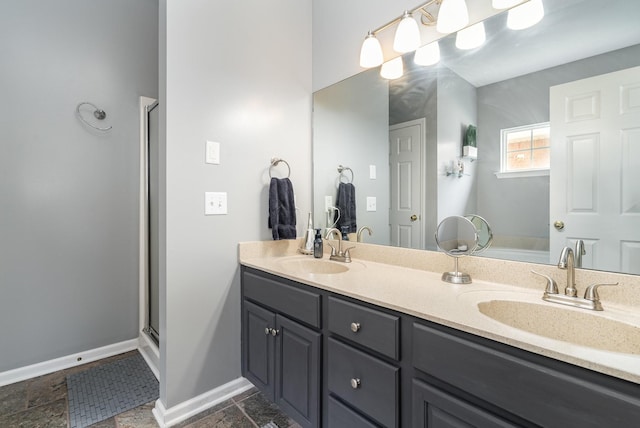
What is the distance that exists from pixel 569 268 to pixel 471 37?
3.46 feet

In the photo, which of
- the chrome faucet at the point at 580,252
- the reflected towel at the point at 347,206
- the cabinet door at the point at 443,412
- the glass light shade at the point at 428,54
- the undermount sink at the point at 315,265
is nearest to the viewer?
the cabinet door at the point at 443,412

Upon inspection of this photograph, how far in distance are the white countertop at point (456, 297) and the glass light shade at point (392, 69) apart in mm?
989

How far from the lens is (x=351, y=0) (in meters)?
1.81

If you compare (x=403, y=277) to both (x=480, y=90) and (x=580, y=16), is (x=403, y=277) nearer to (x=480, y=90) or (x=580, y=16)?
(x=480, y=90)

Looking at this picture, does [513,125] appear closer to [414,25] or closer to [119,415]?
[414,25]

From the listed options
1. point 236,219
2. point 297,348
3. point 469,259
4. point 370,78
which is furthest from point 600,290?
point 236,219

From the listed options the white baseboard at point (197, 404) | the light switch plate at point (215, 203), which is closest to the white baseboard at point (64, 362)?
→ the white baseboard at point (197, 404)

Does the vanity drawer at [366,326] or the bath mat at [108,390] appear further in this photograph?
the bath mat at [108,390]

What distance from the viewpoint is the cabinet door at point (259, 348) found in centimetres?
150

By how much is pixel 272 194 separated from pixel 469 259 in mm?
1126

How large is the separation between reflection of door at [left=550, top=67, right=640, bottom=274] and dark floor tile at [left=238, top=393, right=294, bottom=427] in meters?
1.50

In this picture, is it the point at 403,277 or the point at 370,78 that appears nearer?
the point at 403,277

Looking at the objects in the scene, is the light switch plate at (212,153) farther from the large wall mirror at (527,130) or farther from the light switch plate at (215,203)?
the large wall mirror at (527,130)

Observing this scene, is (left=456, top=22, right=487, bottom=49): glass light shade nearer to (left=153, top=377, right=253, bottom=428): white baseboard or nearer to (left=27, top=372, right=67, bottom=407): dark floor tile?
(left=153, top=377, right=253, bottom=428): white baseboard
